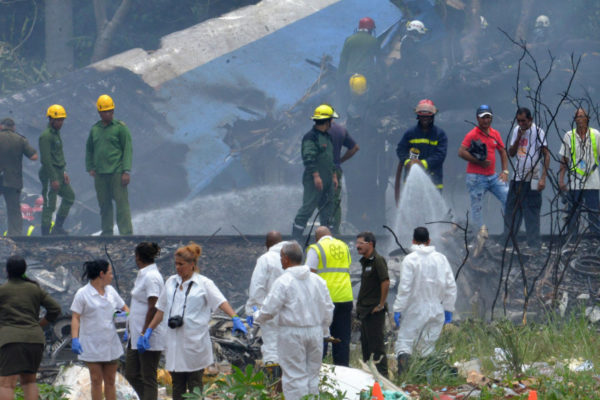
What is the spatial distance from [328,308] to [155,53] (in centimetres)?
1240

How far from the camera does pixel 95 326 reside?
641 cm

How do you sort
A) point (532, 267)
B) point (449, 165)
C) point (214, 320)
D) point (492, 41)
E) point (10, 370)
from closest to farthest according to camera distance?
point (10, 370), point (214, 320), point (532, 267), point (449, 165), point (492, 41)

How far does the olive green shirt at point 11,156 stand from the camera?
11812 millimetres

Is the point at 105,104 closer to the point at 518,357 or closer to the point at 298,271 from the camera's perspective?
the point at 298,271

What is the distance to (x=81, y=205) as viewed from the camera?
16641 millimetres

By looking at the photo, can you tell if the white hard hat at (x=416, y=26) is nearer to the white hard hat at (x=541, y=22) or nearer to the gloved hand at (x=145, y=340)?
the white hard hat at (x=541, y=22)

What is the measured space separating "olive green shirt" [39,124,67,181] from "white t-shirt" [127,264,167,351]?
557cm

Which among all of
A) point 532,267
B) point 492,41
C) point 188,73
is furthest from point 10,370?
point 492,41

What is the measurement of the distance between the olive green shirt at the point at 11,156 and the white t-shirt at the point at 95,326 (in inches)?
234

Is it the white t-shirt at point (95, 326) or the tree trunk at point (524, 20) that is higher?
the tree trunk at point (524, 20)

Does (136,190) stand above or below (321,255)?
above

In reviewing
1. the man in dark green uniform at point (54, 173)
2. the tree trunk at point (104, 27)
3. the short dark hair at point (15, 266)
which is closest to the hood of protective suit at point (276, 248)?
the short dark hair at point (15, 266)

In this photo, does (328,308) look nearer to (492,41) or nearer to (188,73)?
(188,73)

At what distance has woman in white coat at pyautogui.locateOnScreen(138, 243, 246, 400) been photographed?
20.1ft
